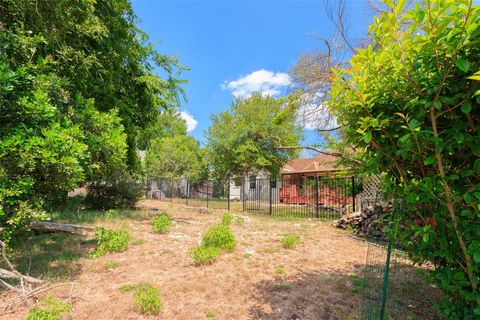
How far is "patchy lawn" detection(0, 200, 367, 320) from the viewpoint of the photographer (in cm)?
295

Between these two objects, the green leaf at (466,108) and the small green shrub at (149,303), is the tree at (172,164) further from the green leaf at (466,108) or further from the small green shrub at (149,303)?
the green leaf at (466,108)

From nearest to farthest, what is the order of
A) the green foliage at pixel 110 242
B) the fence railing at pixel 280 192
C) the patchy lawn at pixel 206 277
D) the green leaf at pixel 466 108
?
the green leaf at pixel 466 108 < the patchy lawn at pixel 206 277 < the green foliage at pixel 110 242 < the fence railing at pixel 280 192

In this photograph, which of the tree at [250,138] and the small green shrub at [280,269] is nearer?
the small green shrub at [280,269]

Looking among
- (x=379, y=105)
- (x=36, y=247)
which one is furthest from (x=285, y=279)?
(x=36, y=247)

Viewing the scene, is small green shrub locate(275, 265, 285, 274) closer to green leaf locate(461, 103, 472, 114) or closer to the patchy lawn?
the patchy lawn

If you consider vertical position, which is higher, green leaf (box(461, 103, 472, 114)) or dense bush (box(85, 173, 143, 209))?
green leaf (box(461, 103, 472, 114))

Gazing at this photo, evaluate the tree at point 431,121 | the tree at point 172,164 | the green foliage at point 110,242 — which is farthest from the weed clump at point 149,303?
the tree at point 172,164

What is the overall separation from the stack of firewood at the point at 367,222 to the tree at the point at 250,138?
39.0 feet

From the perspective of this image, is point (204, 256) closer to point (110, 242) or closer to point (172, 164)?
point (110, 242)

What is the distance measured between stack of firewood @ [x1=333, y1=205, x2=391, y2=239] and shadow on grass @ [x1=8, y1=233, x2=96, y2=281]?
22.2 ft

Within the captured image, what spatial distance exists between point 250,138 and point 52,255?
17.4 m

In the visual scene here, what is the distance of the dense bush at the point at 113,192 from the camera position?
36.7ft

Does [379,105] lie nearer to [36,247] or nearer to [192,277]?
[192,277]

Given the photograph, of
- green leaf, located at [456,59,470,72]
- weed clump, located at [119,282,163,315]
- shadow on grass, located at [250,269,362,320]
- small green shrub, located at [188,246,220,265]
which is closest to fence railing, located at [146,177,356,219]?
shadow on grass, located at [250,269,362,320]
